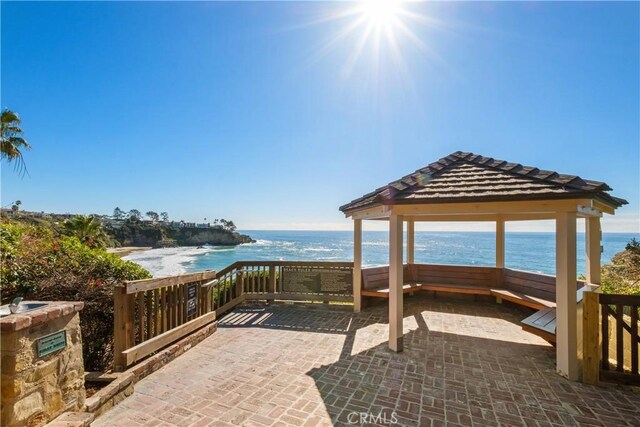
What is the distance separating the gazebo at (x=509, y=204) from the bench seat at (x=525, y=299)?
2.98ft

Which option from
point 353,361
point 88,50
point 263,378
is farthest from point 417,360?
point 88,50

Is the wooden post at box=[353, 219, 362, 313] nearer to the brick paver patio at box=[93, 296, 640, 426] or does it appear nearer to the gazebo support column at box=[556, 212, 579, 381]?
the brick paver patio at box=[93, 296, 640, 426]

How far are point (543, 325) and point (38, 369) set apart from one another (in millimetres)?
5899

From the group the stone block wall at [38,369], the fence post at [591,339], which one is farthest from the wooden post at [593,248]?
the stone block wall at [38,369]

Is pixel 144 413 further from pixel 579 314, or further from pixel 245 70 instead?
pixel 245 70

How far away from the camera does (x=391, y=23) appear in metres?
4.89

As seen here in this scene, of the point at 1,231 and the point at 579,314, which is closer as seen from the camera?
the point at 579,314

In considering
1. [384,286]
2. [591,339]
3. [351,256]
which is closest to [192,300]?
[384,286]

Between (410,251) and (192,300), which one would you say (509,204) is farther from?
(192,300)

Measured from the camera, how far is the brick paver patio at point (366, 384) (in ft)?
8.59

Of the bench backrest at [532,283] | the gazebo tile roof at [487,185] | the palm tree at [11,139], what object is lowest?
the bench backrest at [532,283]

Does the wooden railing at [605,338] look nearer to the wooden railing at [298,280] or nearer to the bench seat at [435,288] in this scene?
the bench seat at [435,288]

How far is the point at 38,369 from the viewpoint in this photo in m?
1.90

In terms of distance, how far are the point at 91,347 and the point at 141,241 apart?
75.4m
